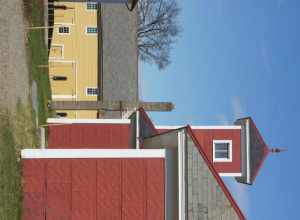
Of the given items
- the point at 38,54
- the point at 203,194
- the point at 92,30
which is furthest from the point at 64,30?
the point at 203,194

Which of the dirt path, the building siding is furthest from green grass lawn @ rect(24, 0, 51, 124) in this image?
the building siding

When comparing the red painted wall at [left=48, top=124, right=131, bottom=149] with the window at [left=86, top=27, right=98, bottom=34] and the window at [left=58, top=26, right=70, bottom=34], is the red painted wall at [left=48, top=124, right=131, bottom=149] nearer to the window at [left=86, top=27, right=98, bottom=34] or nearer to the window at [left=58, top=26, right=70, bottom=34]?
the window at [left=58, top=26, right=70, bottom=34]

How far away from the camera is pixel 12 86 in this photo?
19531 millimetres

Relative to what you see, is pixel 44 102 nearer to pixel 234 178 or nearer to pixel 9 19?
pixel 9 19

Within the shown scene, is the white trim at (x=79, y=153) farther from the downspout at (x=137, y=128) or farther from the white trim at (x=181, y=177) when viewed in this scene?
the downspout at (x=137, y=128)

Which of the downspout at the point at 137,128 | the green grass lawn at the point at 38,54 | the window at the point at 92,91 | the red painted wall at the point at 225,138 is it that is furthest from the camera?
the window at the point at 92,91

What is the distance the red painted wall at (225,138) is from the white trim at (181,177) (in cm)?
1052

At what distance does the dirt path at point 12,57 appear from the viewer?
719 inches

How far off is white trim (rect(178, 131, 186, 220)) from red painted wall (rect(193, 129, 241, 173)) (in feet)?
34.5

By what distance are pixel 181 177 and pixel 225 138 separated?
449 inches

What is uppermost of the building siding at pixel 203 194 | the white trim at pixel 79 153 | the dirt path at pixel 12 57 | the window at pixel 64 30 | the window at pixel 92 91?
the window at pixel 64 30

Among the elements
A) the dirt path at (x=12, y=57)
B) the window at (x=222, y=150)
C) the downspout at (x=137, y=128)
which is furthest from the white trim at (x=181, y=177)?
the window at (x=222, y=150)

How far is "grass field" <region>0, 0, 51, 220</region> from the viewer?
54.0 feet

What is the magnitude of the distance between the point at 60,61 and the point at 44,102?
15.4 metres
